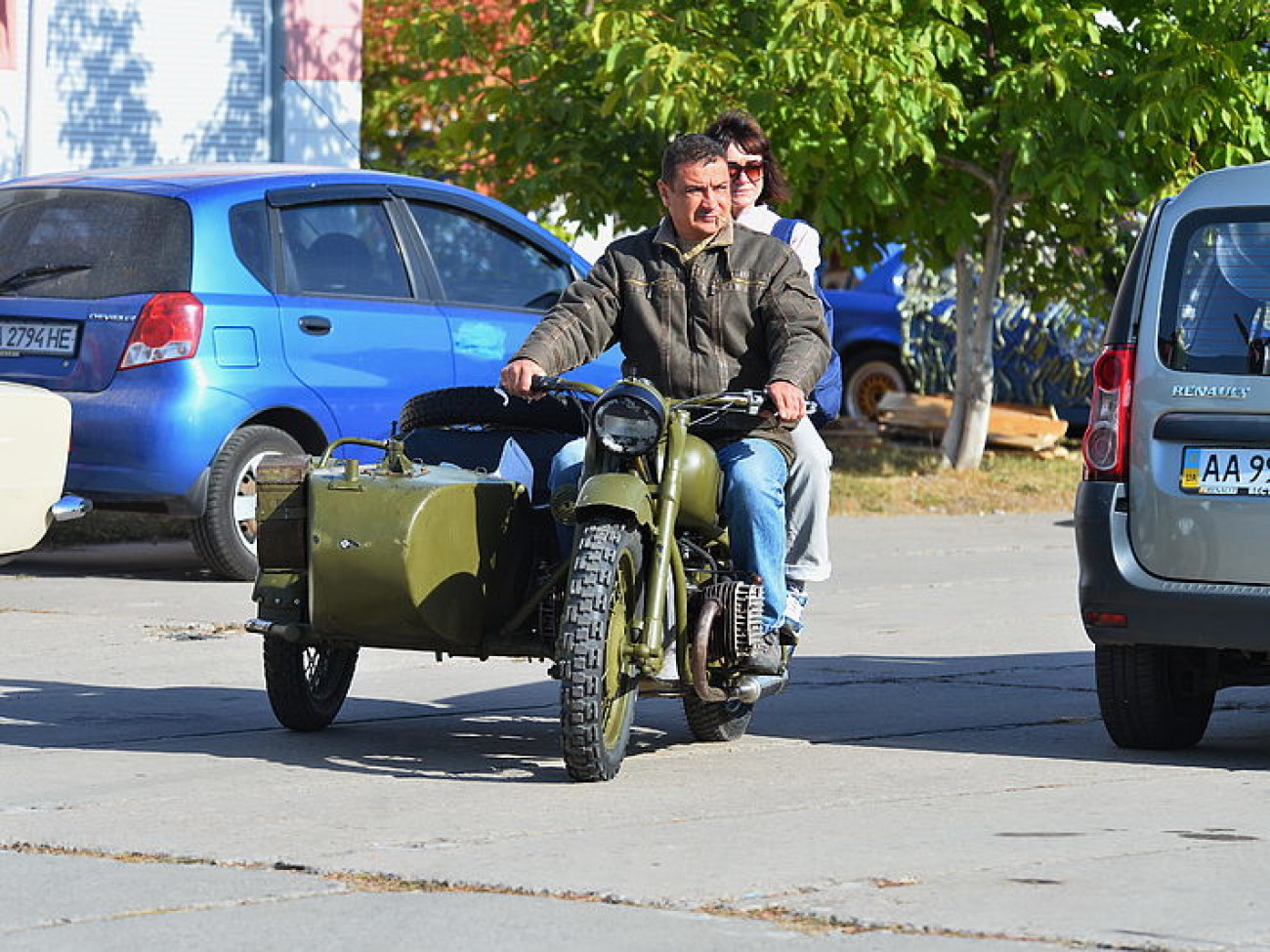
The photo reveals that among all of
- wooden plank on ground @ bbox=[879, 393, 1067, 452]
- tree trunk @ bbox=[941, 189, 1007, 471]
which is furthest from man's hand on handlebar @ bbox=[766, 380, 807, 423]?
wooden plank on ground @ bbox=[879, 393, 1067, 452]

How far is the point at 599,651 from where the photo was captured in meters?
6.44

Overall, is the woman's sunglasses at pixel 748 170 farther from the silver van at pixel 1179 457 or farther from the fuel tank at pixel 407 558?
the fuel tank at pixel 407 558

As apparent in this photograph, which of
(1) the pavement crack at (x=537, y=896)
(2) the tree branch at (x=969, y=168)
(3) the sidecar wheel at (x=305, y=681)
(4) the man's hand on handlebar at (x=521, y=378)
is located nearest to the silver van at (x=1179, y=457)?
(4) the man's hand on handlebar at (x=521, y=378)

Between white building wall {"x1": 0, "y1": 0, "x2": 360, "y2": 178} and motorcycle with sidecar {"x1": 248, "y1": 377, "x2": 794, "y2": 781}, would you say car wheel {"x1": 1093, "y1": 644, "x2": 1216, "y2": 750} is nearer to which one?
motorcycle with sidecar {"x1": 248, "y1": 377, "x2": 794, "y2": 781}

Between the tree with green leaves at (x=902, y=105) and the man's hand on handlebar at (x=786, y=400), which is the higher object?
the tree with green leaves at (x=902, y=105)

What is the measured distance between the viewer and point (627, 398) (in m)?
6.64

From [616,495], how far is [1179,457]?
1651mm

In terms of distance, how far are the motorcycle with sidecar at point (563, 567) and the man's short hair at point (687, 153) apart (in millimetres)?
699

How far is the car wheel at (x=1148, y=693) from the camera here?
24.1ft

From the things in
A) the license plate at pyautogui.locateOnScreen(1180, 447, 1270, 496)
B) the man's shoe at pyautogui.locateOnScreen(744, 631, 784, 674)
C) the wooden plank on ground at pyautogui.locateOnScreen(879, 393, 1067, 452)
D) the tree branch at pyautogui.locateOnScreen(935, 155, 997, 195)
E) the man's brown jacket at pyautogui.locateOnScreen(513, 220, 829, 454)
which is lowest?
the wooden plank on ground at pyautogui.locateOnScreen(879, 393, 1067, 452)

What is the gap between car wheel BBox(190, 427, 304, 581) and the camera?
1120 cm

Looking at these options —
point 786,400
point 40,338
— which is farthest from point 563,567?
point 40,338

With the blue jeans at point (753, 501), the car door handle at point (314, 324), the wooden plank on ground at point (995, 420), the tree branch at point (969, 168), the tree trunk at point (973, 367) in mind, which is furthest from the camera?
the wooden plank on ground at point (995, 420)

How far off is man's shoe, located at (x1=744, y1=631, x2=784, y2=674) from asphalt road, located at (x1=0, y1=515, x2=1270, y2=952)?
0.26 metres
